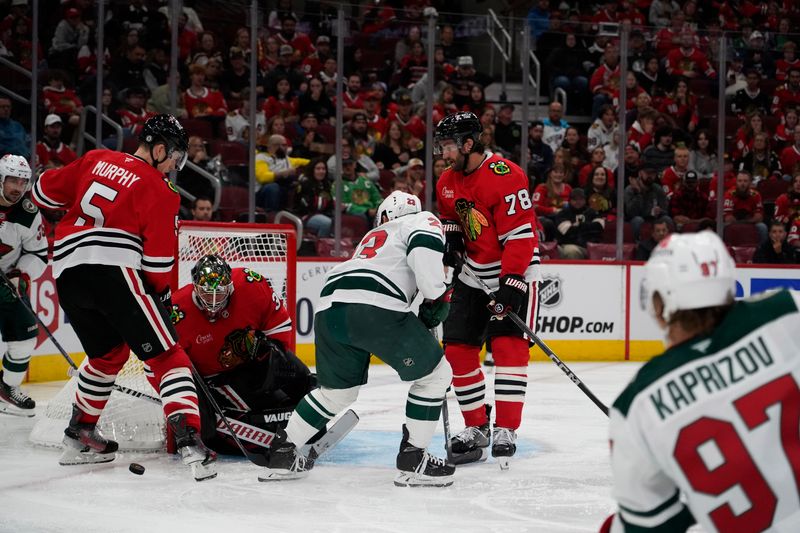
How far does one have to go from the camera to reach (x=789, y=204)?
7914 millimetres

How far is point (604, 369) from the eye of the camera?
7141mm

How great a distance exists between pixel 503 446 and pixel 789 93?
5.17 m

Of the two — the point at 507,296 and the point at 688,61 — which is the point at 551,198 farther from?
the point at 507,296

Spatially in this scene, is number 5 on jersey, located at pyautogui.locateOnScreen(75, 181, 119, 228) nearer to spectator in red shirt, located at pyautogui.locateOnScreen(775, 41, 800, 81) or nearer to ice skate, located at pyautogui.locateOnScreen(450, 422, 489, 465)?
ice skate, located at pyautogui.locateOnScreen(450, 422, 489, 465)

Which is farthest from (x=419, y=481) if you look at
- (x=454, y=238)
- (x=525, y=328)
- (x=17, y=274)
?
(x=17, y=274)

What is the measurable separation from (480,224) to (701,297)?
8.16 feet

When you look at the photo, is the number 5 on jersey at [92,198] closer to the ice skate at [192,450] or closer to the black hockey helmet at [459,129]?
the ice skate at [192,450]

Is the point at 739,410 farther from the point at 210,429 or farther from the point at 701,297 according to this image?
the point at 210,429

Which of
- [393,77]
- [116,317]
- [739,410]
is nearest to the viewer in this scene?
[739,410]

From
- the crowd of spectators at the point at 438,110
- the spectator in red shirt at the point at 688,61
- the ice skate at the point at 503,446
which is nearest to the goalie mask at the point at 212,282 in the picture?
the ice skate at the point at 503,446

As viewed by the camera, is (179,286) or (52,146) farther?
(52,146)

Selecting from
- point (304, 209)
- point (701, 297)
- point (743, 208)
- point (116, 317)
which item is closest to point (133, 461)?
point (116, 317)

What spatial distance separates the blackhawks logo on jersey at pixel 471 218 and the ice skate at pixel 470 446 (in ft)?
2.39

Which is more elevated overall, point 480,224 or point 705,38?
point 705,38
